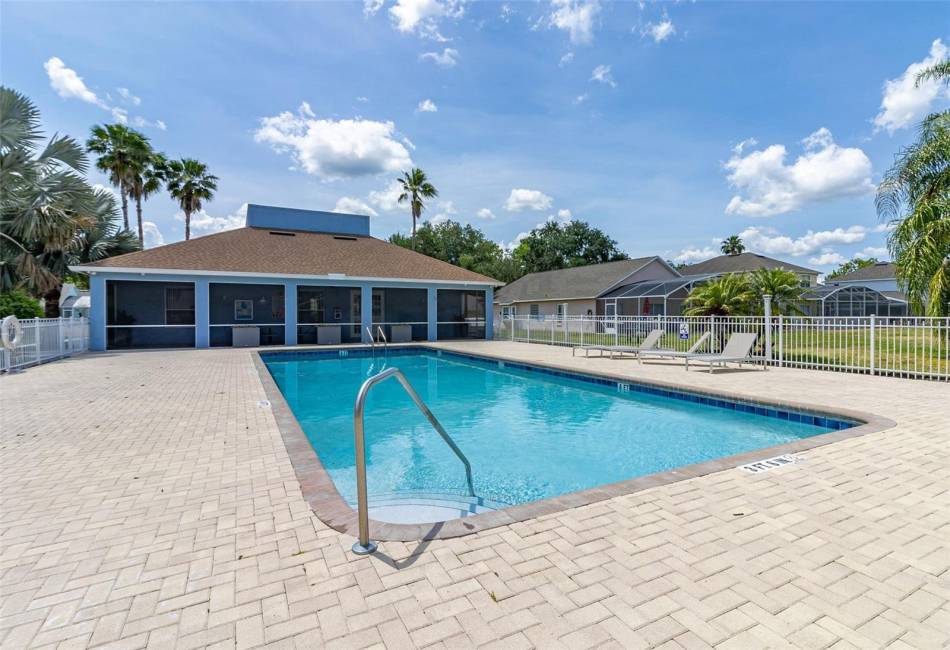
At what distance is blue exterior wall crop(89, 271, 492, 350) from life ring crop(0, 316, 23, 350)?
18.1 ft

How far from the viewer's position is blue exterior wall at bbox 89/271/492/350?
15.5 m

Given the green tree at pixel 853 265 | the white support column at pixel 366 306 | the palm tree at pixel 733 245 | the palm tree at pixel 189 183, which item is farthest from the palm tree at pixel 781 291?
the green tree at pixel 853 265

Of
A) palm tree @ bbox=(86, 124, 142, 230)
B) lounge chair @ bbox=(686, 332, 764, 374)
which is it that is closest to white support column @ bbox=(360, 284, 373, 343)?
lounge chair @ bbox=(686, 332, 764, 374)

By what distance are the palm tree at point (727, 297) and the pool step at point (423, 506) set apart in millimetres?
11564

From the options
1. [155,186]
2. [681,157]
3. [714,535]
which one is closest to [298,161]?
[155,186]

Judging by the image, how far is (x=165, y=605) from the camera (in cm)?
214

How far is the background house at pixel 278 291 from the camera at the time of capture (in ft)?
54.0

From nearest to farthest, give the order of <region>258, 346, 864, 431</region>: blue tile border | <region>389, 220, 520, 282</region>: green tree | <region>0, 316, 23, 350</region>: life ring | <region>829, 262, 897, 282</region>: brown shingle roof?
<region>258, 346, 864, 431</region>: blue tile border < <region>0, 316, 23, 350</region>: life ring < <region>829, 262, 897, 282</region>: brown shingle roof < <region>389, 220, 520, 282</region>: green tree

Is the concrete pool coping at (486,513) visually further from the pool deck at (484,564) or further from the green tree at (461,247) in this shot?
the green tree at (461,247)

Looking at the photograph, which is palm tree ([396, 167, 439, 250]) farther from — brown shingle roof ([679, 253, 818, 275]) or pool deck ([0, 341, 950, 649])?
pool deck ([0, 341, 950, 649])

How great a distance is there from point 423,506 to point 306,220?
21.6 metres

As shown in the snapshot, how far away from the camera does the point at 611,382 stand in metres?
10.2

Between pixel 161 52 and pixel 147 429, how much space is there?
10202 mm

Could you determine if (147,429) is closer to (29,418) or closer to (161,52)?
(29,418)
